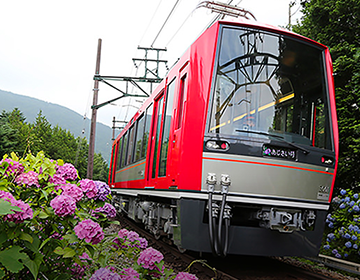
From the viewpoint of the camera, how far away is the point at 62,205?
187 cm

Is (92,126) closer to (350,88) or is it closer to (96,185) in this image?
(350,88)

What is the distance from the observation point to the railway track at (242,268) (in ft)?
16.9

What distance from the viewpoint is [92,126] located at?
19.0 metres

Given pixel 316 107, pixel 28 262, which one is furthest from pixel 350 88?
pixel 28 262

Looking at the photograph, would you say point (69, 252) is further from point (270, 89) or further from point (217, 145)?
point (270, 89)

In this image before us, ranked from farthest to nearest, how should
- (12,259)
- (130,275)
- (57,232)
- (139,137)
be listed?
(139,137) < (57,232) < (130,275) < (12,259)

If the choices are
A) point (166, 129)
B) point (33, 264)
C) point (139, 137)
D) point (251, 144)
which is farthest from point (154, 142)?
point (33, 264)

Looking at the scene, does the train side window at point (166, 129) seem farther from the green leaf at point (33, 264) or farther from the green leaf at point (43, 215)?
the green leaf at point (33, 264)

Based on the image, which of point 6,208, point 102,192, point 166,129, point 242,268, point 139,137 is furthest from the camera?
point 139,137

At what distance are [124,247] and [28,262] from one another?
889mm

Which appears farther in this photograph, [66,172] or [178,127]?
[178,127]

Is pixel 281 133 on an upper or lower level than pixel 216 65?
lower

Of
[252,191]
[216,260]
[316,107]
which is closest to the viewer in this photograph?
[252,191]

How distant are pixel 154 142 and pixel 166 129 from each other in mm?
958
